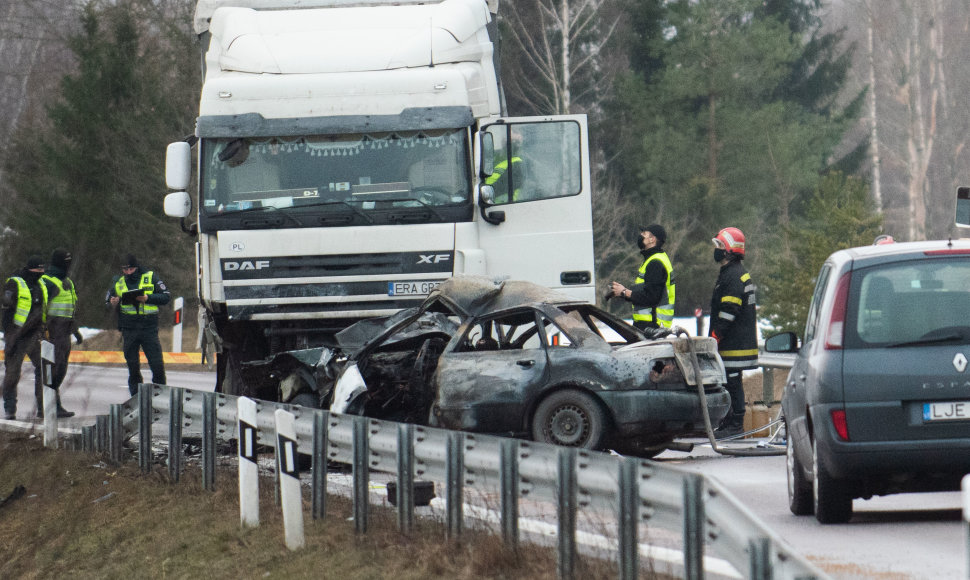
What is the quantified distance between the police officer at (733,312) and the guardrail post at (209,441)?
4.51 meters

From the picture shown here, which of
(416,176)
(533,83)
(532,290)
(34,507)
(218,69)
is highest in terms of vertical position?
(533,83)

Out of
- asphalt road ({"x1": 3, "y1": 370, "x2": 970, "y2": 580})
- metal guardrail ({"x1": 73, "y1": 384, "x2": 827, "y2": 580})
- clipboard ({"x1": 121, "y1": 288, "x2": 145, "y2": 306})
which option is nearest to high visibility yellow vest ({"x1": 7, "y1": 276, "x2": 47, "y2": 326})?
clipboard ({"x1": 121, "y1": 288, "x2": 145, "y2": 306})

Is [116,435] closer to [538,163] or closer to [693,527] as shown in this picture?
[538,163]

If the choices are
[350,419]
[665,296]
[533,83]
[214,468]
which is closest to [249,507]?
[350,419]

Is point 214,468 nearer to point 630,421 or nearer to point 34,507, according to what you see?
point 34,507

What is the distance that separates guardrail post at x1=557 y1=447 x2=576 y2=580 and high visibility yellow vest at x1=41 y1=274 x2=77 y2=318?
11.2 metres

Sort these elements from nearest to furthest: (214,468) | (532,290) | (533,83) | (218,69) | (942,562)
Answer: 1. (942,562)
2. (214,468)
3. (532,290)
4. (218,69)
5. (533,83)

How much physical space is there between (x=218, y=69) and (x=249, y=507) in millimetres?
5858

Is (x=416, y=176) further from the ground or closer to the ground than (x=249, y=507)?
further from the ground

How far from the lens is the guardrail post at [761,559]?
463 cm

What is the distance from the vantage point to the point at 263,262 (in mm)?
13156

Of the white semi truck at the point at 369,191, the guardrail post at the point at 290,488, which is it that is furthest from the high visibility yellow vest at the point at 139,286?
the guardrail post at the point at 290,488

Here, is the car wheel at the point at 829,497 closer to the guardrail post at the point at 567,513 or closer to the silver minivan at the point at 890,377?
the silver minivan at the point at 890,377

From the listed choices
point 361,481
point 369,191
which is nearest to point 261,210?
point 369,191
